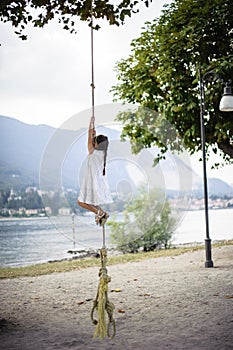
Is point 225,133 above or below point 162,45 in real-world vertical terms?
below

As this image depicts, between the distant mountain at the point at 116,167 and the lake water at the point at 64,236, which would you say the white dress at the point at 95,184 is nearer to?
the distant mountain at the point at 116,167

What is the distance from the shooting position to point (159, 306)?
6449 millimetres

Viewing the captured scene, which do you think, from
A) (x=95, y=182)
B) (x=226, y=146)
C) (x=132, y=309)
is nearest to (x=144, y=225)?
(x=226, y=146)

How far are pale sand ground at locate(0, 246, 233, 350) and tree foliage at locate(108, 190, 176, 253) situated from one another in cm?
528

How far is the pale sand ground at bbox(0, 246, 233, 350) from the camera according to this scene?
480 centimetres

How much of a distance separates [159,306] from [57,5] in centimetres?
375

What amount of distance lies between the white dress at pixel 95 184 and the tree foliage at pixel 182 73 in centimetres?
715

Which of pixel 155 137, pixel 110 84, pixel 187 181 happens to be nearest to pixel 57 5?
pixel 187 181

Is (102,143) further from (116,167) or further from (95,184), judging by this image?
(116,167)

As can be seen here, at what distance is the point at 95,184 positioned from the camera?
4215mm

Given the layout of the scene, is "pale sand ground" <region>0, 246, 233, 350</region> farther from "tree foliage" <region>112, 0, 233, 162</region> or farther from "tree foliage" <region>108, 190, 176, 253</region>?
"tree foliage" <region>108, 190, 176, 253</region>

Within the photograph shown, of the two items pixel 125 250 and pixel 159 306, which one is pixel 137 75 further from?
pixel 159 306

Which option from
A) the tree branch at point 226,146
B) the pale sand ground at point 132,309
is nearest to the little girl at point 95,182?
the pale sand ground at point 132,309

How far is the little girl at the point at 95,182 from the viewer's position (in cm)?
420
